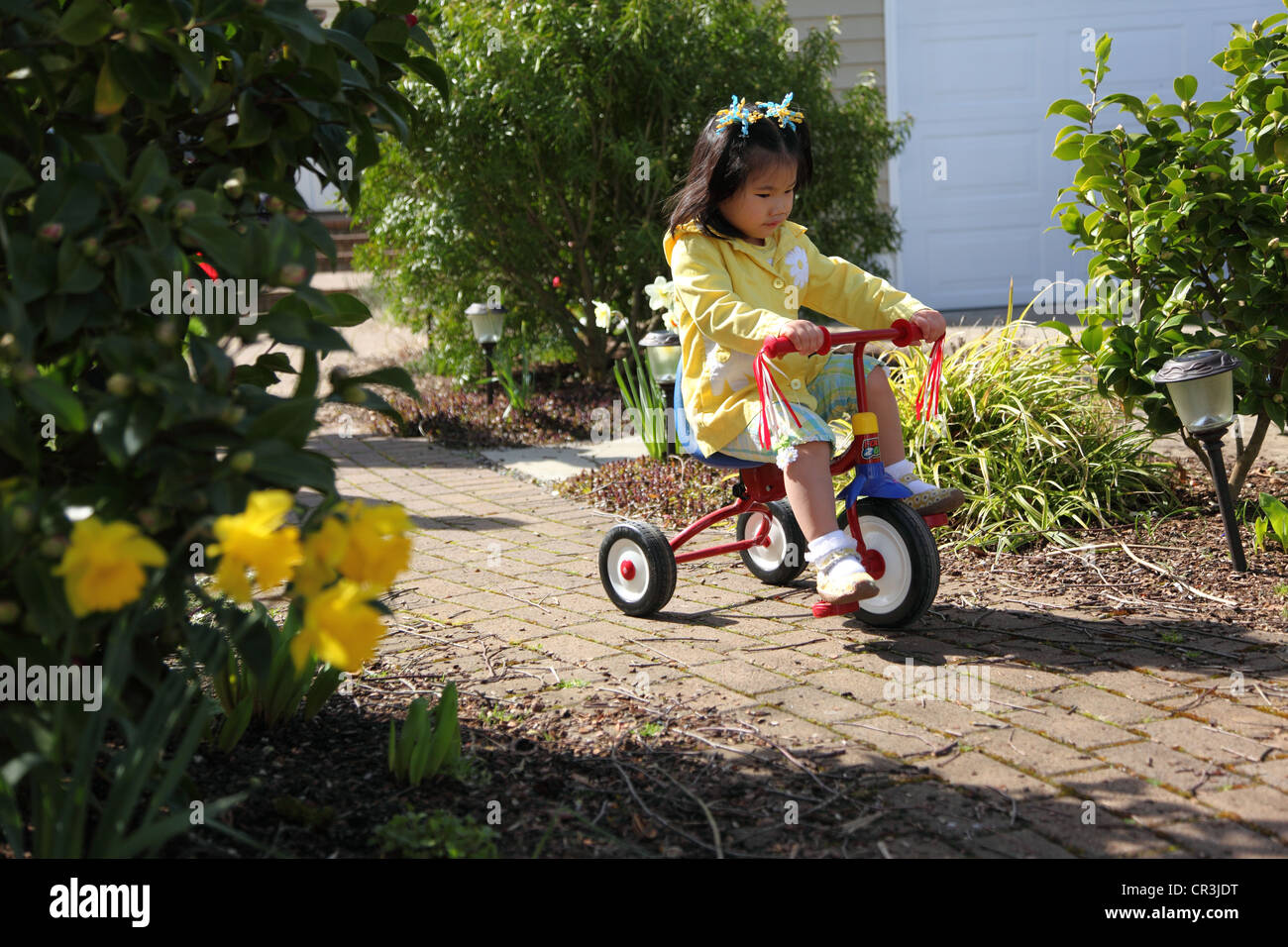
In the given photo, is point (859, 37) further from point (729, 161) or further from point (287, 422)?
point (287, 422)

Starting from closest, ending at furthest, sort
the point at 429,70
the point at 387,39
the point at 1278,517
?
1. the point at 387,39
2. the point at 429,70
3. the point at 1278,517

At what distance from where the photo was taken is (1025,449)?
408cm

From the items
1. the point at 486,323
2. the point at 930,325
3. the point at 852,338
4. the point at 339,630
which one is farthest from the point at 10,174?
the point at 486,323

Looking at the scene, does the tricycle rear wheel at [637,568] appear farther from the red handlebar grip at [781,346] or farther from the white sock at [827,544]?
the red handlebar grip at [781,346]

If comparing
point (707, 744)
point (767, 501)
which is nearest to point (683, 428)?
point (767, 501)

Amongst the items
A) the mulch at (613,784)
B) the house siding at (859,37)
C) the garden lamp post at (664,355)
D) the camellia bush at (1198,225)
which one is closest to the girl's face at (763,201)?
the camellia bush at (1198,225)

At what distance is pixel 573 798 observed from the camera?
2074 millimetres

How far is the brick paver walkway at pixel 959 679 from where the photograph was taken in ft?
6.63

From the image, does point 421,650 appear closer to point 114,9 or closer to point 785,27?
point 114,9

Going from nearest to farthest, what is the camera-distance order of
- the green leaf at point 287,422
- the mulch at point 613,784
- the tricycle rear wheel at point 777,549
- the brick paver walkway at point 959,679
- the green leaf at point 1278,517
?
the green leaf at point 287,422 → the mulch at point 613,784 → the brick paver walkway at point 959,679 → the green leaf at point 1278,517 → the tricycle rear wheel at point 777,549

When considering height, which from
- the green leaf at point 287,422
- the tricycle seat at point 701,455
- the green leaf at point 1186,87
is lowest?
the tricycle seat at point 701,455

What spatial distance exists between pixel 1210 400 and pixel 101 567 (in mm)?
2997

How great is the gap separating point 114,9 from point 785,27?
5492 millimetres
